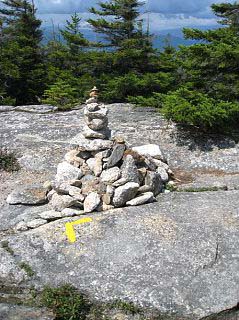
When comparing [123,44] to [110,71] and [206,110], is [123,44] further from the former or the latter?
[206,110]

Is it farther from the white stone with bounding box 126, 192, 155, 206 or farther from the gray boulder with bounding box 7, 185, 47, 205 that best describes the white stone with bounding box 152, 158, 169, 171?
the gray boulder with bounding box 7, 185, 47, 205

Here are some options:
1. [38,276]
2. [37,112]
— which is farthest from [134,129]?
[38,276]

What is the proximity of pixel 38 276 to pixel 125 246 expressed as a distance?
6.11 feet

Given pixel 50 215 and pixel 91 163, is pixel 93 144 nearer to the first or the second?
pixel 91 163

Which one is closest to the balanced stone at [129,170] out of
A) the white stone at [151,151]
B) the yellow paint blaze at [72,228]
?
the yellow paint blaze at [72,228]

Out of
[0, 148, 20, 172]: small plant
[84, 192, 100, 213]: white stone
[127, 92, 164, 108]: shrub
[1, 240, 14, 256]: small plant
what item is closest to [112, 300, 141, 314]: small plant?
[1, 240, 14, 256]: small plant

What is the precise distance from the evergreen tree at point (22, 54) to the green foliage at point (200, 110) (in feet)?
46.3

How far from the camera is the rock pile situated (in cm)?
1058

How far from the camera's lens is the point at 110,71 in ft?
82.2

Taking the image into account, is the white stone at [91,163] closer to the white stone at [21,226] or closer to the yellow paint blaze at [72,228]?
the yellow paint blaze at [72,228]

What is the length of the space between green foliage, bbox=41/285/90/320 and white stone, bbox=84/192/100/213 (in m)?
2.40

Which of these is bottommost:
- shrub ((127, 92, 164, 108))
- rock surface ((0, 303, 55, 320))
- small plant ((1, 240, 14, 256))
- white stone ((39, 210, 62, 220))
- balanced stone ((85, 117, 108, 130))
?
rock surface ((0, 303, 55, 320))

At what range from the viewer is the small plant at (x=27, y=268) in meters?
8.64

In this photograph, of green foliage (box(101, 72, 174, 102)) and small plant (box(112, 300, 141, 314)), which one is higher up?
green foliage (box(101, 72, 174, 102))
